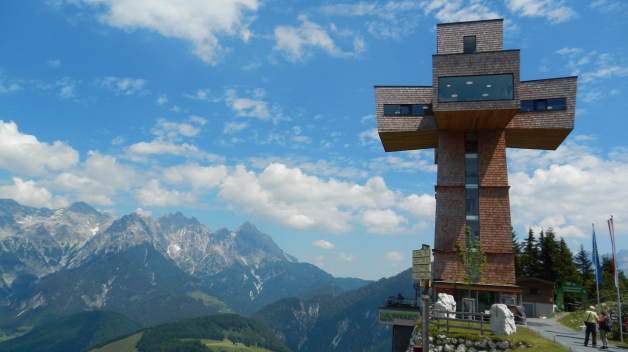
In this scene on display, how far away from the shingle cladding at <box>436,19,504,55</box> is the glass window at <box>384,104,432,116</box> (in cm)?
587

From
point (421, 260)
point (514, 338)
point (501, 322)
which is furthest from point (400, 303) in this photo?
point (421, 260)

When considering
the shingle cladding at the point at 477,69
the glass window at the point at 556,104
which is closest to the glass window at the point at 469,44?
the shingle cladding at the point at 477,69

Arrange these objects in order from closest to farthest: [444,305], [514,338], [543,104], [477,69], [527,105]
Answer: [514,338] < [444,305] < [477,69] < [543,104] < [527,105]

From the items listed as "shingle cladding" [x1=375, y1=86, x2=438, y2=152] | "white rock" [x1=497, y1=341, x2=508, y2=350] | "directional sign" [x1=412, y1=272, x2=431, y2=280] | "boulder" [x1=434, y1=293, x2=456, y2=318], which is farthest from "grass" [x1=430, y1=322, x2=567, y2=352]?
"shingle cladding" [x1=375, y1=86, x2=438, y2=152]

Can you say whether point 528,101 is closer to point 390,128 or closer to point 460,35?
point 460,35

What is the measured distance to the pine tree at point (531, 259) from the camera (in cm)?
6762

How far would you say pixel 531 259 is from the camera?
2800 inches

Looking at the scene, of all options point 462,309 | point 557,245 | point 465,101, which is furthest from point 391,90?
point 557,245

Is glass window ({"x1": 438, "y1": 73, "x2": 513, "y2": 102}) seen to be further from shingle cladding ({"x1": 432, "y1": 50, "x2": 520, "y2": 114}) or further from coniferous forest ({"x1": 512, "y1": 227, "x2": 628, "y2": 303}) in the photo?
coniferous forest ({"x1": 512, "y1": 227, "x2": 628, "y2": 303})

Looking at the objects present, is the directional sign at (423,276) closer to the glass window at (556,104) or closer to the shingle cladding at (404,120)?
the shingle cladding at (404,120)

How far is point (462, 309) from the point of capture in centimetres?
3462

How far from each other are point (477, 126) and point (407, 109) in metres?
6.67

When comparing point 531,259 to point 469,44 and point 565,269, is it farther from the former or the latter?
point 469,44

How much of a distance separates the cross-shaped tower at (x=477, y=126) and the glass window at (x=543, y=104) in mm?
79
